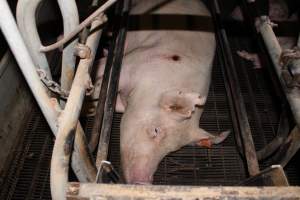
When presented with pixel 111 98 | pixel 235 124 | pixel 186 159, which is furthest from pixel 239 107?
pixel 111 98

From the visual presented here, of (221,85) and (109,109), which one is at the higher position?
(109,109)

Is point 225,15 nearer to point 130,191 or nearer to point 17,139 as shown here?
point 17,139

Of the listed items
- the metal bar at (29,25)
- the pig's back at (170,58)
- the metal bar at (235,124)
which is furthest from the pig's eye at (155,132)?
the metal bar at (29,25)

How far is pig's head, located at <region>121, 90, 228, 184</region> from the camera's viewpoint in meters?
1.99

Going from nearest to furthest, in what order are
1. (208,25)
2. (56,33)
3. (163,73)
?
1. (163,73)
2. (208,25)
3. (56,33)

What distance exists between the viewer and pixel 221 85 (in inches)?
116

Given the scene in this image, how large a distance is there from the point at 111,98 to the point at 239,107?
75 centimetres

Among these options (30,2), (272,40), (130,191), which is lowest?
(130,191)

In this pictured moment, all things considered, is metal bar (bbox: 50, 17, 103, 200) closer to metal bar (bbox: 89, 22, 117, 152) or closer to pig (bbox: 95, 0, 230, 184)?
metal bar (bbox: 89, 22, 117, 152)

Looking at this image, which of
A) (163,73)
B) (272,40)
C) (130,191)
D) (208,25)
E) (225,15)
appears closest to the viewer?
(130,191)

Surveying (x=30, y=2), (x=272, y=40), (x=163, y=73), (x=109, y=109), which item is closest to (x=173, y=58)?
(x=163, y=73)

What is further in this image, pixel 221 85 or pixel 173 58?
pixel 221 85

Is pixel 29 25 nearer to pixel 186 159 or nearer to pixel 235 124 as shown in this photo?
pixel 235 124

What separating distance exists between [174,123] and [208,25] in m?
1.21
